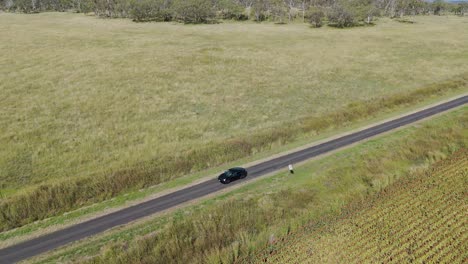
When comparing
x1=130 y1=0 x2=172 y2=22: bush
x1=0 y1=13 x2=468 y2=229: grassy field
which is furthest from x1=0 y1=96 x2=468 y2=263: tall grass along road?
x1=130 y1=0 x2=172 y2=22: bush

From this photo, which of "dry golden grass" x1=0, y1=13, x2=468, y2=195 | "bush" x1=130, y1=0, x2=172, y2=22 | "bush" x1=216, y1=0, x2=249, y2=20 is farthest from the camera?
"bush" x1=216, y1=0, x2=249, y2=20

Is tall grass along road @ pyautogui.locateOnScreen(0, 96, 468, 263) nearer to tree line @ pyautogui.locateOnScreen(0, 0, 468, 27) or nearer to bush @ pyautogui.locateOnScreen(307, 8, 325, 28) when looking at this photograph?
bush @ pyautogui.locateOnScreen(307, 8, 325, 28)

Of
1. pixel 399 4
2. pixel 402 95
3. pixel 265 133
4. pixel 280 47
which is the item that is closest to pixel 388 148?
pixel 265 133

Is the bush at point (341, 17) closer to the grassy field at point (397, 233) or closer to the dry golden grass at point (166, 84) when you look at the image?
the dry golden grass at point (166, 84)

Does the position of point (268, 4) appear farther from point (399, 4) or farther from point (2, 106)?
point (2, 106)

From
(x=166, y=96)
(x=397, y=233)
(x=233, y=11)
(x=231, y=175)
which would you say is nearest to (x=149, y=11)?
(x=233, y=11)
